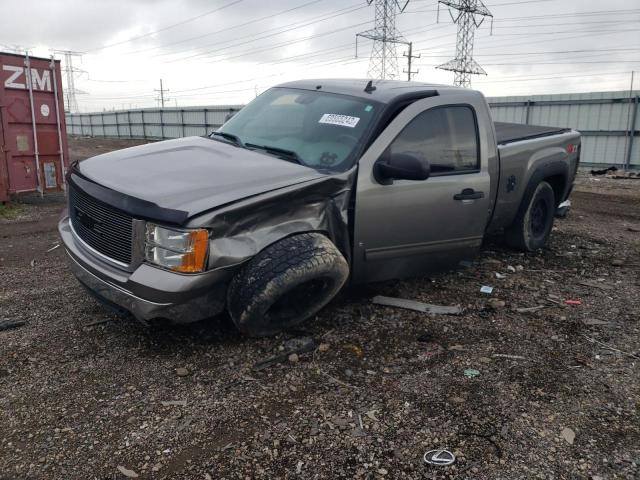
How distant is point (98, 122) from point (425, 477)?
148 ft

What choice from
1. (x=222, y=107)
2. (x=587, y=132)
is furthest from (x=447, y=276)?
(x=222, y=107)

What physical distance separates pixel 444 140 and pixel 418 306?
139cm

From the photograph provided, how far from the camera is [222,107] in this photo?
90.2 feet

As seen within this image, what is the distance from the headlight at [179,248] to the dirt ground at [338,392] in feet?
2.29

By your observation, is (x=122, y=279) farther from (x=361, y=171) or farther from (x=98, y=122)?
(x=98, y=122)

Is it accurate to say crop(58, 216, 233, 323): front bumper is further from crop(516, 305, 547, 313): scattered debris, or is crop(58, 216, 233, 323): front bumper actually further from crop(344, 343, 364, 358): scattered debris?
crop(516, 305, 547, 313): scattered debris

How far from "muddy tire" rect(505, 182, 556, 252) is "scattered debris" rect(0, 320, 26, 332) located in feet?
15.6

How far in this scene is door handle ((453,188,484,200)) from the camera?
14.5ft

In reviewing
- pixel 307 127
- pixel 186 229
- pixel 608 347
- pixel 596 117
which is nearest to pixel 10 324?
pixel 186 229

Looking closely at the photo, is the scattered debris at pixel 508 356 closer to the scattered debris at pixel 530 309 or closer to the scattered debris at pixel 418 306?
the scattered debris at pixel 418 306

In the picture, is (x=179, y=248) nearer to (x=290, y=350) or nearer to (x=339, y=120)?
(x=290, y=350)

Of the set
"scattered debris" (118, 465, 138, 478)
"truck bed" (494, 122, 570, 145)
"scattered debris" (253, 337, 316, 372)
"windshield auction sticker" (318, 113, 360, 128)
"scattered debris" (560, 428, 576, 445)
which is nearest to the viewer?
"scattered debris" (118, 465, 138, 478)

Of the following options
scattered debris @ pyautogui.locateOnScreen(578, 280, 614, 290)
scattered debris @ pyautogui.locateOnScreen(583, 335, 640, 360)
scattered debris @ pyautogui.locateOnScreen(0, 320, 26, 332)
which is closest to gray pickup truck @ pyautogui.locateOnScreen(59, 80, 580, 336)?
scattered debris @ pyautogui.locateOnScreen(0, 320, 26, 332)

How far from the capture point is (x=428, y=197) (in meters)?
4.23
